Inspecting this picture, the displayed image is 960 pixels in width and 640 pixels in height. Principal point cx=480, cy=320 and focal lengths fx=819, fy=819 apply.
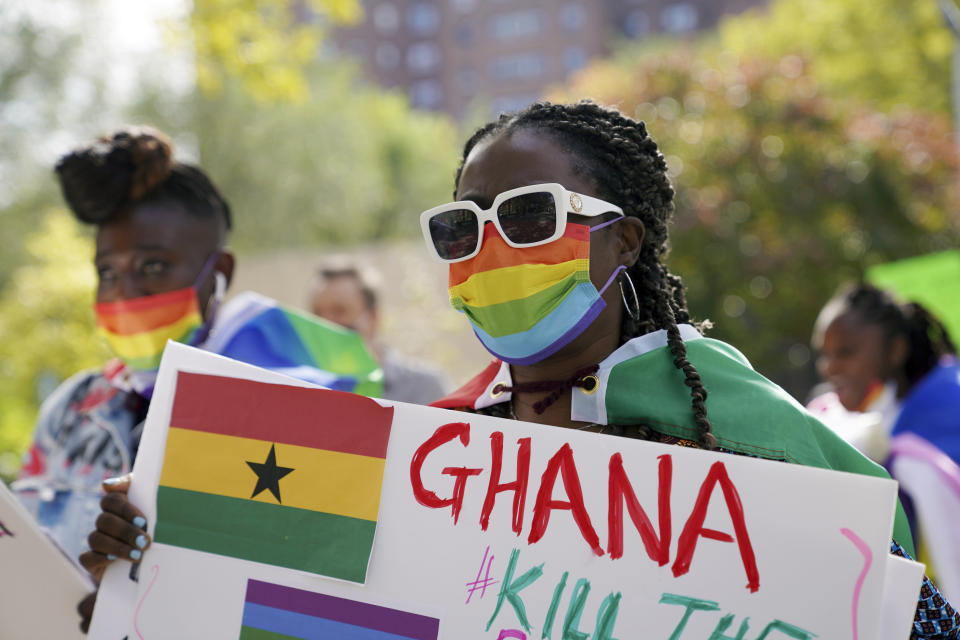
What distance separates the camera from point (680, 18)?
47.2m

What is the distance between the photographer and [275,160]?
1961 cm

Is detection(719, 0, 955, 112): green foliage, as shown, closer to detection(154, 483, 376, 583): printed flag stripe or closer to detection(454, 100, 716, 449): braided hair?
detection(454, 100, 716, 449): braided hair

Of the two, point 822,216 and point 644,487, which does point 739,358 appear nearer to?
point 644,487

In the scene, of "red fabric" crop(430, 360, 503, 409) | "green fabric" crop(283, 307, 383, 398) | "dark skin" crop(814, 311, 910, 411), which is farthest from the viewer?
"dark skin" crop(814, 311, 910, 411)

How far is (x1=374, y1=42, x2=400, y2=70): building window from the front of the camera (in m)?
53.8

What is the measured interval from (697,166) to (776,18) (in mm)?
12649

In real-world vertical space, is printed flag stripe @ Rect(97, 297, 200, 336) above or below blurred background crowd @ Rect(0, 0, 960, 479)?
below

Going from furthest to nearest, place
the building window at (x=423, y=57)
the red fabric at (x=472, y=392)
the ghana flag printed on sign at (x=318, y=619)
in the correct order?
1. the building window at (x=423, y=57)
2. the red fabric at (x=472, y=392)
3. the ghana flag printed on sign at (x=318, y=619)

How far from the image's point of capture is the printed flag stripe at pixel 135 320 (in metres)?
2.31

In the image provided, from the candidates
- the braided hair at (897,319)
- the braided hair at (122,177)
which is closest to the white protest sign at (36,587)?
the braided hair at (122,177)

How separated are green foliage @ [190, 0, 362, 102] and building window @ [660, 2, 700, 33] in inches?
1741

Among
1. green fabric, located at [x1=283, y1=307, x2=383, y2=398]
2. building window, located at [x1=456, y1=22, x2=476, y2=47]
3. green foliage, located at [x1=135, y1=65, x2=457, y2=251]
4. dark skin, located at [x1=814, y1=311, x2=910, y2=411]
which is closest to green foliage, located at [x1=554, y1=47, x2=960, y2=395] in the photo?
dark skin, located at [x1=814, y1=311, x2=910, y2=411]

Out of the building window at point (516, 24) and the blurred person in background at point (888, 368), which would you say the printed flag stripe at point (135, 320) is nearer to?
the blurred person in background at point (888, 368)

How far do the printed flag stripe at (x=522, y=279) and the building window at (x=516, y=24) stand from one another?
157ft
